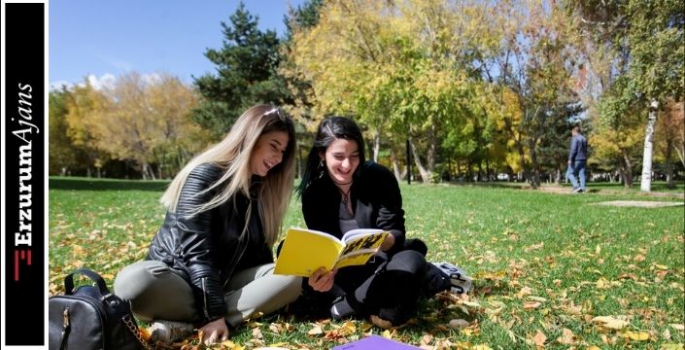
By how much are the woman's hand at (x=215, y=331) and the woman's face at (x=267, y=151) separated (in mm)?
838

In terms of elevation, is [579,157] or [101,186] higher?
[579,157]

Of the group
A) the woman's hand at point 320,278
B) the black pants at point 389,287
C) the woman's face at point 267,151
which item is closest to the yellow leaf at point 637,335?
the black pants at point 389,287

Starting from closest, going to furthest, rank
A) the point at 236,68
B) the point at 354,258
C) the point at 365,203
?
the point at 354,258
the point at 365,203
the point at 236,68

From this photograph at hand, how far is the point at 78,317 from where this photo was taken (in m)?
2.01

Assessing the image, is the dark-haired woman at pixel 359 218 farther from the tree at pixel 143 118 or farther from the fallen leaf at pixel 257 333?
the tree at pixel 143 118

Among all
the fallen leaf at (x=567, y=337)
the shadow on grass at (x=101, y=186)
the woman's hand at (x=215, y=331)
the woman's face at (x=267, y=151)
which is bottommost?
the shadow on grass at (x=101, y=186)

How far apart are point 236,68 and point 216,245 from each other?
2986 cm

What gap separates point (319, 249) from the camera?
7.34 feet

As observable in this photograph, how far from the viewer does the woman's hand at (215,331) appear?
2479mm

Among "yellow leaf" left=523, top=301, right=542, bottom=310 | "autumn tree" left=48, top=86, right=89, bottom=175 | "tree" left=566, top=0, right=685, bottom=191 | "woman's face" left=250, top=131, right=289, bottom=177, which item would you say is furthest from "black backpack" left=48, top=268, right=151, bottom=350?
"autumn tree" left=48, top=86, right=89, bottom=175

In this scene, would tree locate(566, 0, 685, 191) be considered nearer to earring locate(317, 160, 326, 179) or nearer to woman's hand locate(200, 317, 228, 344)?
earring locate(317, 160, 326, 179)

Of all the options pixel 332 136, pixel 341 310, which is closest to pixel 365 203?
pixel 332 136

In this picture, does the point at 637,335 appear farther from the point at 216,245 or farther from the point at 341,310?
the point at 216,245

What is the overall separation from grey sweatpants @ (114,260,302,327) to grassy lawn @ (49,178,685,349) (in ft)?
0.42
